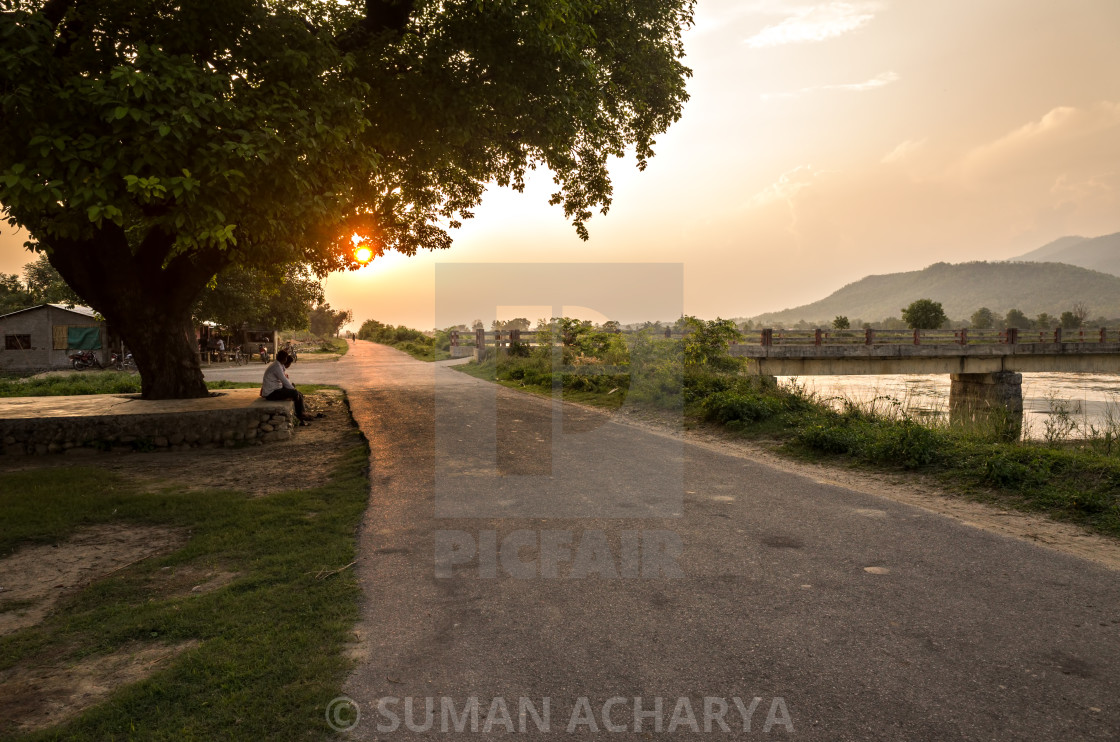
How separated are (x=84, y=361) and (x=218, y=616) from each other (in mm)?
29178

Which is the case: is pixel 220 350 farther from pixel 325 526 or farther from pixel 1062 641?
pixel 1062 641

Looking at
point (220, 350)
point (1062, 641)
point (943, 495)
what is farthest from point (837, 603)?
point (220, 350)

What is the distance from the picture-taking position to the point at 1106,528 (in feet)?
16.2

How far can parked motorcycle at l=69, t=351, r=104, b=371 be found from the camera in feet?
83.3

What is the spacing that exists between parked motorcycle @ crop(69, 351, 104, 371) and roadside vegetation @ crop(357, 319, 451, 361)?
16.3 metres

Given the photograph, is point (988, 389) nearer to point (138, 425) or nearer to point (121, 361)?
point (138, 425)

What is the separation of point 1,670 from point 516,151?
1120cm

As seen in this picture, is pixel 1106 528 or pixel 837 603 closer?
pixel 837 603

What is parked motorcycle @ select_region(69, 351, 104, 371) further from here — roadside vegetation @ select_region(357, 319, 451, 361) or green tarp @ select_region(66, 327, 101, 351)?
roadside vegetation @ select_region(357, 319, 451, 361)

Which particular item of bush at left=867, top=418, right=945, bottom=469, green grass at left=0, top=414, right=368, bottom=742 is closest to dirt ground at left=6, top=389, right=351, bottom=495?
green grass at left=0, top=414, right=368, bottom=742

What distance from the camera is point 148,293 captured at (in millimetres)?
10570

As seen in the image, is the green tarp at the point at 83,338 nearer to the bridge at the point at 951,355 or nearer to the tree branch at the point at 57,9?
the tree branch at the point at 57,9

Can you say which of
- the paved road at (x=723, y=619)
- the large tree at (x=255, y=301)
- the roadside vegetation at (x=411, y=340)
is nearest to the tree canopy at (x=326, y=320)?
the roadside vegetation at (x=411, y=340)

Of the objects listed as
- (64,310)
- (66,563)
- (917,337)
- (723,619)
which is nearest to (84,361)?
(64,310)
